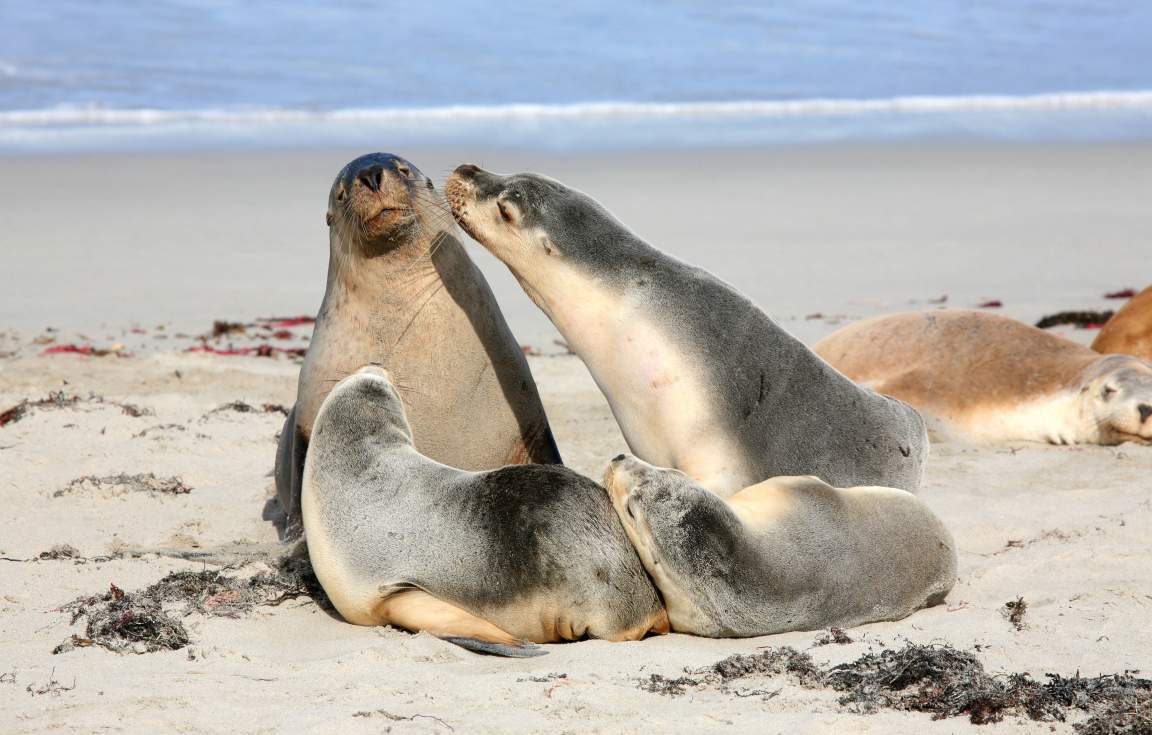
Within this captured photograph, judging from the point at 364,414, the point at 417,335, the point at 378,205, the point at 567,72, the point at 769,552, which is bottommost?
the point at 769,552

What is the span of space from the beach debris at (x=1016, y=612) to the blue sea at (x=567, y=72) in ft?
51.0

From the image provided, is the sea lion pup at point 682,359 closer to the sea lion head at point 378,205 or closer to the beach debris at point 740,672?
the sea lion head at point 378,205

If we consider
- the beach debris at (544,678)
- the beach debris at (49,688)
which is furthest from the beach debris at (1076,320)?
the beach debris at (49,688)

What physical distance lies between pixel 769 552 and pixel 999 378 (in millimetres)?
3783

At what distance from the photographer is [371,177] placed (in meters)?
5.08

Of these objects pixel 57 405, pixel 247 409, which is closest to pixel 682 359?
pixel 247 409

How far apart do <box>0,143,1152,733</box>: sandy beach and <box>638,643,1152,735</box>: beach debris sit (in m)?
0.05

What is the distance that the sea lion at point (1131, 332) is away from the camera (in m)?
7.94

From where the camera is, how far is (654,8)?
35000 mm

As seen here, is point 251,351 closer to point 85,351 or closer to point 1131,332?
point 85,351

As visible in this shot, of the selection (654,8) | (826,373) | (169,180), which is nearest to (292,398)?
(826,373)

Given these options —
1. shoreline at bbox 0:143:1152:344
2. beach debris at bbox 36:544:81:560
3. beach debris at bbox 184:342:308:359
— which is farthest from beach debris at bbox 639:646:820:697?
shoreline at bbox 0:143:1152:344

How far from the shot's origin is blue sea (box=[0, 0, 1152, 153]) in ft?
70.3

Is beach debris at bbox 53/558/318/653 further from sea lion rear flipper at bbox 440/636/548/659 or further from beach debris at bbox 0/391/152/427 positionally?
beach debris at bbox 0/391/152/427
